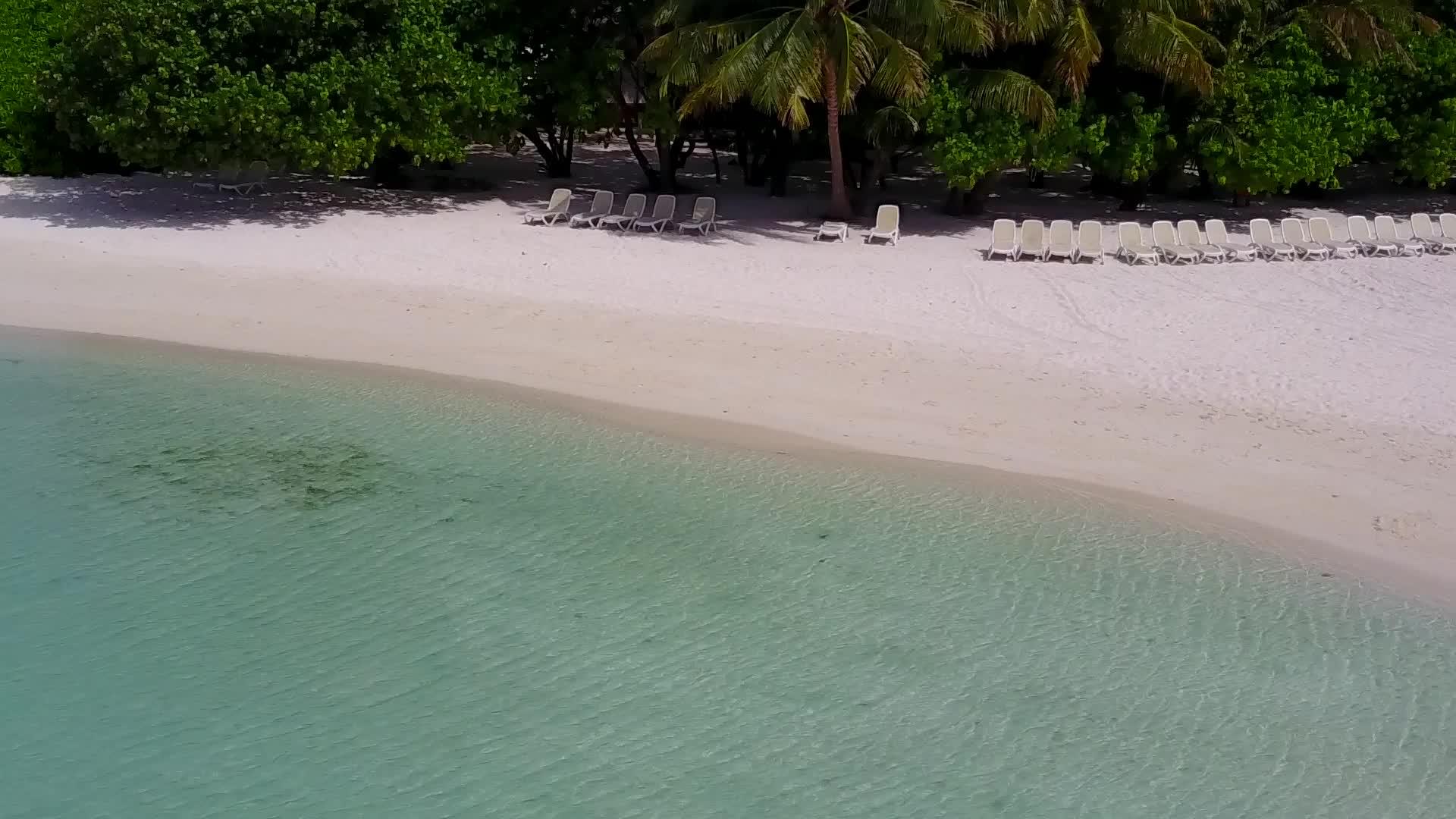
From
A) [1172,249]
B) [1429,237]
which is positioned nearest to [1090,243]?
[1172,249]

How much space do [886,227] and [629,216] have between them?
4.09m

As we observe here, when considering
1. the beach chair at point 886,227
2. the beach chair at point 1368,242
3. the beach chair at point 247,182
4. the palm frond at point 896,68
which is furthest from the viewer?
the beach chair at point 247,182

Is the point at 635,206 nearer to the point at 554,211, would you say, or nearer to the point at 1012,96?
the point at 554,211

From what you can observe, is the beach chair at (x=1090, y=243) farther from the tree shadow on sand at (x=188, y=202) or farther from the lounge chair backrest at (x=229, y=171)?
the lounge chair backrest at (x=229, y=171)

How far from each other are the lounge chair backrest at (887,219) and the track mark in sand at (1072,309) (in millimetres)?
3110

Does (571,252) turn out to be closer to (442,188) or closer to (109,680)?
(442,188)

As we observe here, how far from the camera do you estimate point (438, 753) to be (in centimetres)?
825

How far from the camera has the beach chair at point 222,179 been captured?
21.8 m

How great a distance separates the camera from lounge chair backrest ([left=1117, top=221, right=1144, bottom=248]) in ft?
65.6

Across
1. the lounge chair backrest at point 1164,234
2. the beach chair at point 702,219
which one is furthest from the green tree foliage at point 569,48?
the lounge chair backrest at point 1164,234

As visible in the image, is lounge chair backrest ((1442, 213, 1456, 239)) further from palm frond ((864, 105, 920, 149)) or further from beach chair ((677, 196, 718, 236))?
beach chair ((677, 196, 718, 236))

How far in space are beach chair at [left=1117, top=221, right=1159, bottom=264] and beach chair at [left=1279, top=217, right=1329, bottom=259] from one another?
2.39m

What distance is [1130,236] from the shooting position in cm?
2005

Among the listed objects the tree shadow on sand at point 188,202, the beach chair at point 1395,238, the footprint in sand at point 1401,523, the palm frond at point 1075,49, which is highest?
the palm frond at point 1075,49
